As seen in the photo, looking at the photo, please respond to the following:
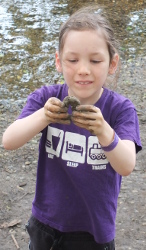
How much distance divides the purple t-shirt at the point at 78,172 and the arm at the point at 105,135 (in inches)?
4.8

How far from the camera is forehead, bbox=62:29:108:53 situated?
1.78 metres

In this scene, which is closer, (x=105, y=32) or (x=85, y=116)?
(x=85, y=116)

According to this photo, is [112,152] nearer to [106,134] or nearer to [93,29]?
[106,134]

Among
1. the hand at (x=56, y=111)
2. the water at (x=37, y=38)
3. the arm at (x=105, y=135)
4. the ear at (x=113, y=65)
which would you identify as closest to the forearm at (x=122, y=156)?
the arm at (x=105, y=135)

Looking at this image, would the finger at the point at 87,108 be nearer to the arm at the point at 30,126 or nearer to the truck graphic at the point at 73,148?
the arm at the point at 30,126

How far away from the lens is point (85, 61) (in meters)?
1.79

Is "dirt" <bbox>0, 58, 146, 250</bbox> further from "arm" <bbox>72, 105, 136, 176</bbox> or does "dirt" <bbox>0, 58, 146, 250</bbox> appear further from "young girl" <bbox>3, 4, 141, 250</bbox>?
"arm" <bbox>72, 105, 136, 176</bbox>

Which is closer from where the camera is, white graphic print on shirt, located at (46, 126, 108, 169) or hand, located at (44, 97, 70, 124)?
hand, located at (44, 97, 70, 124)

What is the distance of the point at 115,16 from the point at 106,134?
637cm

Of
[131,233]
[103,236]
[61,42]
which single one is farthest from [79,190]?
[131,233]

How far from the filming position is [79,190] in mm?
2020

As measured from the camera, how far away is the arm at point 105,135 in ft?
5.31

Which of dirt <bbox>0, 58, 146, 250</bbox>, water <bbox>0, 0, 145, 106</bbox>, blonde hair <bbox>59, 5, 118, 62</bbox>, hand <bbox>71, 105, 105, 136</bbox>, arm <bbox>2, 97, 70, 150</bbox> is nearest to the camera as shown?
hand <bbox>71, 105, 105, 136</bbox>

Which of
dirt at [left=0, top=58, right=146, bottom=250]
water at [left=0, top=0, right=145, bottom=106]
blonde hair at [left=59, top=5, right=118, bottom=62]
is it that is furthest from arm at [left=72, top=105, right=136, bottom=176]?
water at [left=0, top=0, right=145, bottom=106]
